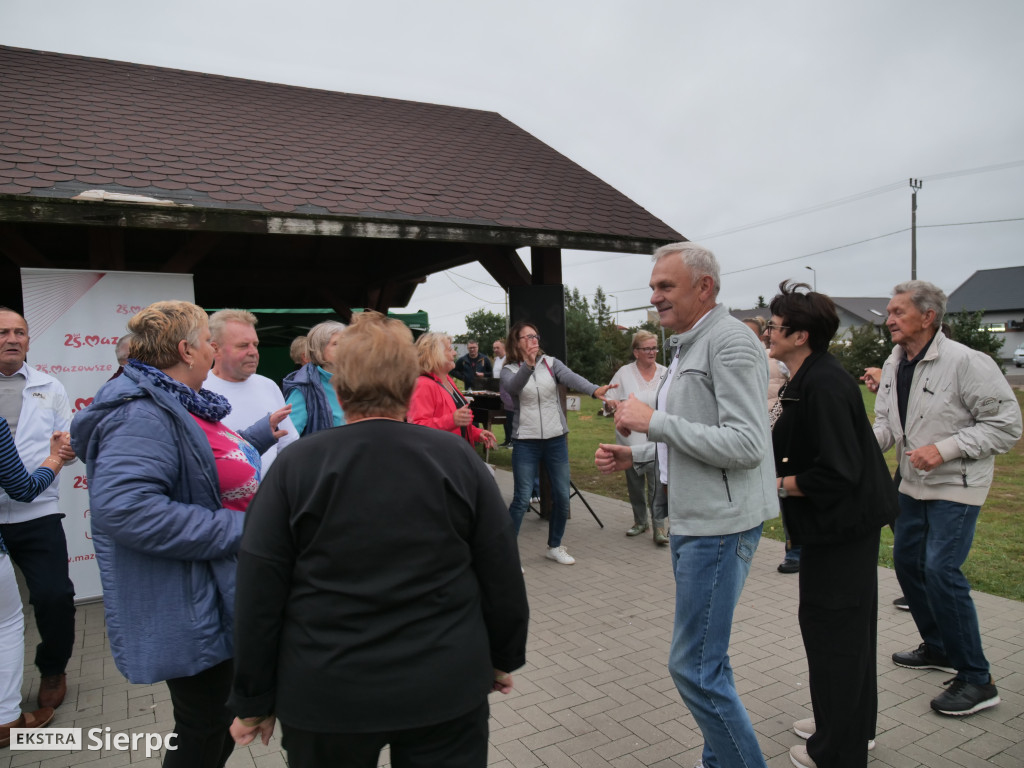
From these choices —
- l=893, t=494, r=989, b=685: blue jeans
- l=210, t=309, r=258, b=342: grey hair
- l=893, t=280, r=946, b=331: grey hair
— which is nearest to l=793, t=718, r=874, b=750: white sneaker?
l=893, t=494, r=989, b=685: blue jeans

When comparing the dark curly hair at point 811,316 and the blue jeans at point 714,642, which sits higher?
the dark curly hair at point 811,316

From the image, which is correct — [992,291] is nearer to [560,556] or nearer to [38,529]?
[560,556]

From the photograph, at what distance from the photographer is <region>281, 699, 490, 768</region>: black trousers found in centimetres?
159

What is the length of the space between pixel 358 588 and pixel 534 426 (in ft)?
13.9

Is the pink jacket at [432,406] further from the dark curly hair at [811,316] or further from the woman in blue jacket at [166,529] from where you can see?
the dark curly hair at [811,316]

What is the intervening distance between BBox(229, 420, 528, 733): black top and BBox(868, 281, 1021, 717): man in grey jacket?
8.14 feet

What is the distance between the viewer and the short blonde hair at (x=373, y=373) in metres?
1.64

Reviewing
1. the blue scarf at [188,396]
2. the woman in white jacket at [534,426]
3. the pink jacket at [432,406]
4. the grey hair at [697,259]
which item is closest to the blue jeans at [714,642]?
the grey hair at [697,259]

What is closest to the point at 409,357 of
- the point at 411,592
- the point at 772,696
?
the point at 411,592

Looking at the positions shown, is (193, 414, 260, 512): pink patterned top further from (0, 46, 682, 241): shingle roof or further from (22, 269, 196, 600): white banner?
(22, 269, 196, 600): white banner

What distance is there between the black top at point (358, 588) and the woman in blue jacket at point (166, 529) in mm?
569

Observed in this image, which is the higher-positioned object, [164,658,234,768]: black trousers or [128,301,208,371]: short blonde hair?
[128,301,208,371]: short blonde hair

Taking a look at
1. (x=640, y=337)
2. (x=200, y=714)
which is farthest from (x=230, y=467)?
(x=640, y=337)

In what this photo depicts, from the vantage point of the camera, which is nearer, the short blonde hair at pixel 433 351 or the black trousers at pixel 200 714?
the black trousers at pixel 200 714
